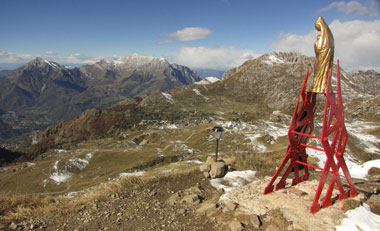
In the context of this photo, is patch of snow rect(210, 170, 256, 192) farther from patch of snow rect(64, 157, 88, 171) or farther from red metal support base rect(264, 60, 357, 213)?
patch of snow rect(64, 157, 88, 171)

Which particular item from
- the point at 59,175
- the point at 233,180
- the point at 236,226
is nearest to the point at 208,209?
the point at 236,226

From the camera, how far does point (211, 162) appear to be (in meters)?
17.7

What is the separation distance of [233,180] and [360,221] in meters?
7.53

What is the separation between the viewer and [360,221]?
934 cm

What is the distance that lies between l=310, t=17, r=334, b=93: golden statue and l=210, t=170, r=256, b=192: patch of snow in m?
7.91

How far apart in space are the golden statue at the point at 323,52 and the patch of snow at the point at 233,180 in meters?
7.91

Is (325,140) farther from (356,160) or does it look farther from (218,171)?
(356,160)

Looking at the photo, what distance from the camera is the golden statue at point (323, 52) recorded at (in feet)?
34.2

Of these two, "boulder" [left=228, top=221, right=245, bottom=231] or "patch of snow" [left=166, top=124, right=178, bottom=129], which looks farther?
"patch of snow" [left=166, top=124, right=178, bottom=129]

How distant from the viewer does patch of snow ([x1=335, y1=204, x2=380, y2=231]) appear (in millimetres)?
8914

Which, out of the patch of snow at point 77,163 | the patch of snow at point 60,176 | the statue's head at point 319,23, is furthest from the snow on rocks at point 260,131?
the patch of snow at point 60,176

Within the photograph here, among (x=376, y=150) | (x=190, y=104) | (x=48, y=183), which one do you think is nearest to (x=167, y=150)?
(x=48, y=183)

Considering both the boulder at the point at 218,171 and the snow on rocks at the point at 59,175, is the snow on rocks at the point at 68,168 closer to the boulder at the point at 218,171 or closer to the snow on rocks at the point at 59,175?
the snow on rocks at the point at 59,175

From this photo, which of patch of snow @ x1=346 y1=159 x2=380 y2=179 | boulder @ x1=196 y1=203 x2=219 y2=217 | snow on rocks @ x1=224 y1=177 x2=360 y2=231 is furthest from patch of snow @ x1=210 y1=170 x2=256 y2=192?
patch of snow @ x1=346 y1=159 x2=380 y2=179
